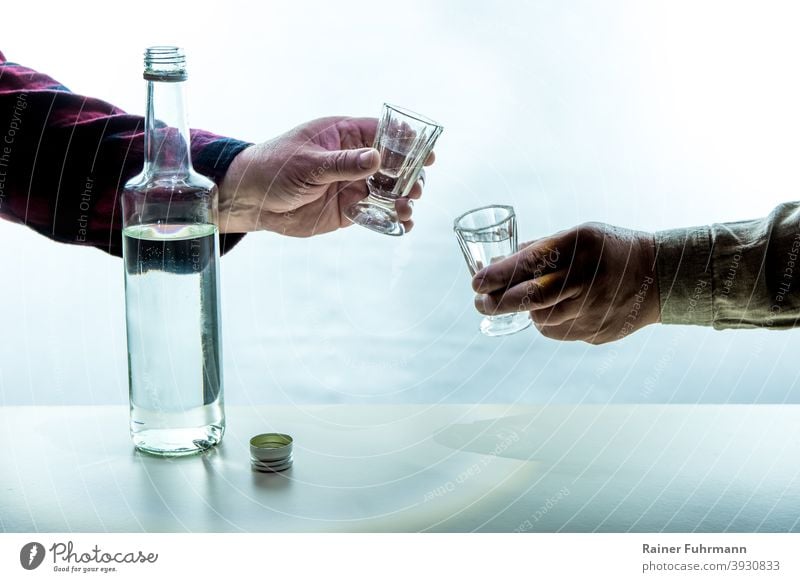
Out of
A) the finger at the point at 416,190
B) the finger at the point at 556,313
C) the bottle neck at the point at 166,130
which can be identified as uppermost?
the bottle neck at the point at 166,130

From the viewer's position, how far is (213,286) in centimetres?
92

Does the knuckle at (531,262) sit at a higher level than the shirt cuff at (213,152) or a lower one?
lower

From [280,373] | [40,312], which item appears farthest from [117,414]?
[40,312]

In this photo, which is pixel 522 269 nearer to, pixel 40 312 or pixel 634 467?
pixel 634 467

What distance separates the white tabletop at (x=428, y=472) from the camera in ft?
2.68

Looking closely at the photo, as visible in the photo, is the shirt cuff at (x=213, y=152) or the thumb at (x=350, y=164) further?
the shirt cuff at (x=213, y=152)

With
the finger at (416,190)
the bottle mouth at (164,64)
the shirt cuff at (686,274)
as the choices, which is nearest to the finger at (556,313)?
the shirt cuff at (686,274)

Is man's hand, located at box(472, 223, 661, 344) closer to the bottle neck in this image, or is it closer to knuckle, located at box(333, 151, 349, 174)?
knuckle, located at box(333, 151, 349, 174)

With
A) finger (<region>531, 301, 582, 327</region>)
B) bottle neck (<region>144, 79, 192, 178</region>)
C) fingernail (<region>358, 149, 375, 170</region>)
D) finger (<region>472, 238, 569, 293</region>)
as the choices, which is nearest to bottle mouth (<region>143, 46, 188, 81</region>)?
bottle neck (<region>144, 79, 192, 178</region>)

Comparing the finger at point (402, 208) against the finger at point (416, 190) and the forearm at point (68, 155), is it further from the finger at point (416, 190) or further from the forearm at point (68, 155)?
the forearm at point (68, 155)

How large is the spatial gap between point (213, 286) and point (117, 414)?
0.81 ft

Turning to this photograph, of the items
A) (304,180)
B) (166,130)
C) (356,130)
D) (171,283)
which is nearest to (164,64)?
(166,130)

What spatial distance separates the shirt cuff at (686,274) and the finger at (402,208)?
0.93 ft
